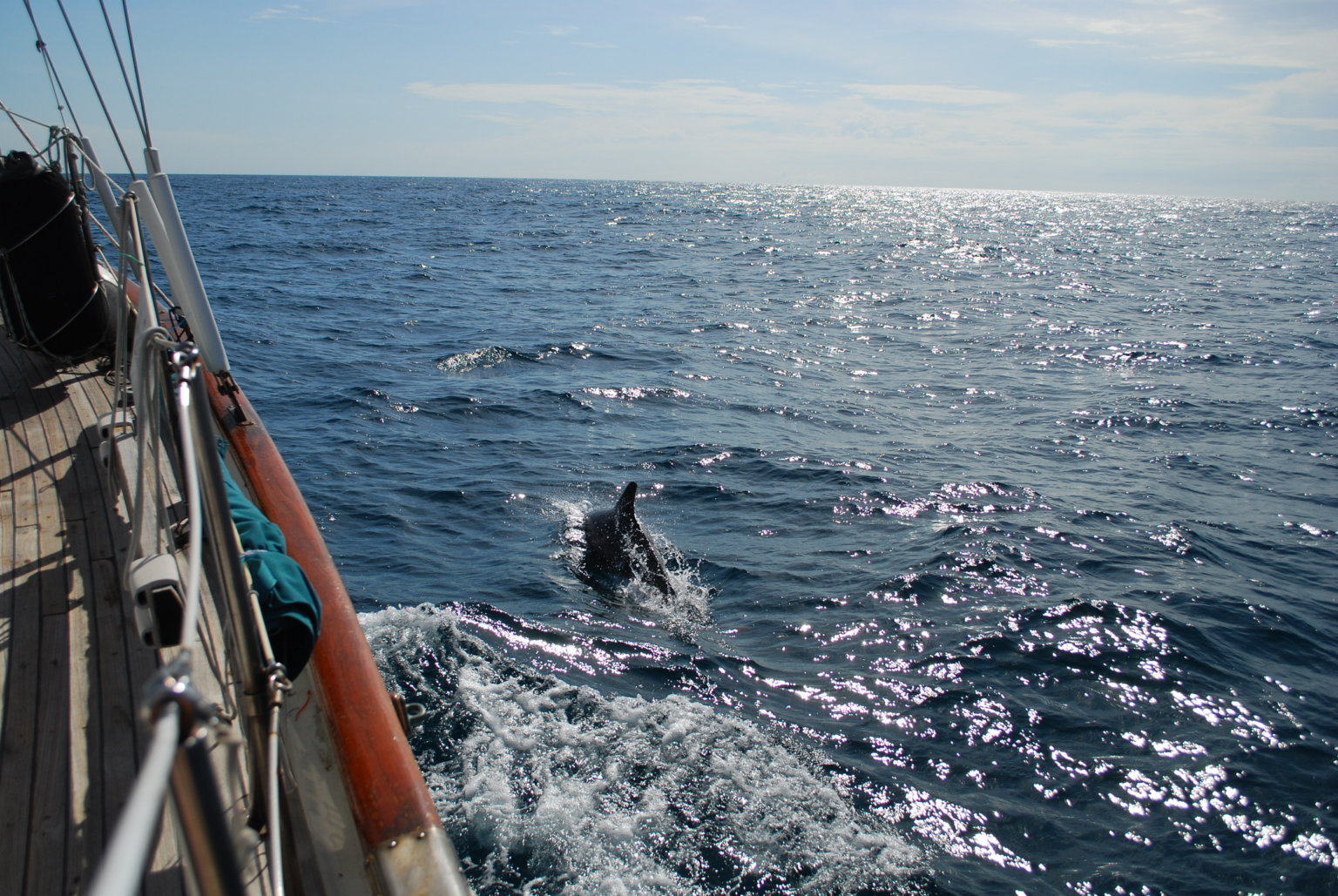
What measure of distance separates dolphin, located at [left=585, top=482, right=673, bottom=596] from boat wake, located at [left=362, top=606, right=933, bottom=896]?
207 centimetres

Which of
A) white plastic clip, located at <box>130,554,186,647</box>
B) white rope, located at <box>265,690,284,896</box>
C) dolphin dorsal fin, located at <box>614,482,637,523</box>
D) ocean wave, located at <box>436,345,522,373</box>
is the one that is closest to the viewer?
white rope, located at <box>265,690,284,896</box>

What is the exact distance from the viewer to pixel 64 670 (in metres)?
3.53

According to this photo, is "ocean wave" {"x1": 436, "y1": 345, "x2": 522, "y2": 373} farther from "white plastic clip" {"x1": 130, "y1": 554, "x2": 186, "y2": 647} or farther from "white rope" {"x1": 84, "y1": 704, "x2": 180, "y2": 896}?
"white rope" {"x1": 84, "y1": 704, "x2": 180, "y2": 896}

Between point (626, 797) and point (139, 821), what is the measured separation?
478 cm

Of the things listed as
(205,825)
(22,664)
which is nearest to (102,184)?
(22,664)

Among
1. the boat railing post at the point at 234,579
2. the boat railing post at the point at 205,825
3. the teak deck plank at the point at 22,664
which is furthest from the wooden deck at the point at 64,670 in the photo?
the boat railing post at the point at 205,825

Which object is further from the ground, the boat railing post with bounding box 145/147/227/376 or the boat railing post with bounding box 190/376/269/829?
the boat railing post with bounding box 145/147/227/376

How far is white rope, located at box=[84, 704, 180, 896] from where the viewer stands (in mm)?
802

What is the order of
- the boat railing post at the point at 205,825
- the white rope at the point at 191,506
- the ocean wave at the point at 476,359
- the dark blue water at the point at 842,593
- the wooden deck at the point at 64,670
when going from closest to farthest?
the boat railing post at the point at 205,825
the white rope at the point at 191,506
the wooden deck at the point at 64,670
the dark blue water at the point at 842,593
the ocean wave at the point at 476,359

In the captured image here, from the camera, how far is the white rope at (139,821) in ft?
2.63

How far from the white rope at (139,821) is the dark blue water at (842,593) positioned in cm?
409

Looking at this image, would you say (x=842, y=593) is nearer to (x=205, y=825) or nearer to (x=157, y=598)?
(x=157, y=598)

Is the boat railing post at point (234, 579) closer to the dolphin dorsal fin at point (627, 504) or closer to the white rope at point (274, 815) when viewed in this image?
the white rope at point (274, 815)

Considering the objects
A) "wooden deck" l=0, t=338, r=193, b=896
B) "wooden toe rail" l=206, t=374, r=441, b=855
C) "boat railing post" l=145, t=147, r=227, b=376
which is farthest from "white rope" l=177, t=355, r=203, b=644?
"boat railing post" l=145, t=147, r=227, b=376
